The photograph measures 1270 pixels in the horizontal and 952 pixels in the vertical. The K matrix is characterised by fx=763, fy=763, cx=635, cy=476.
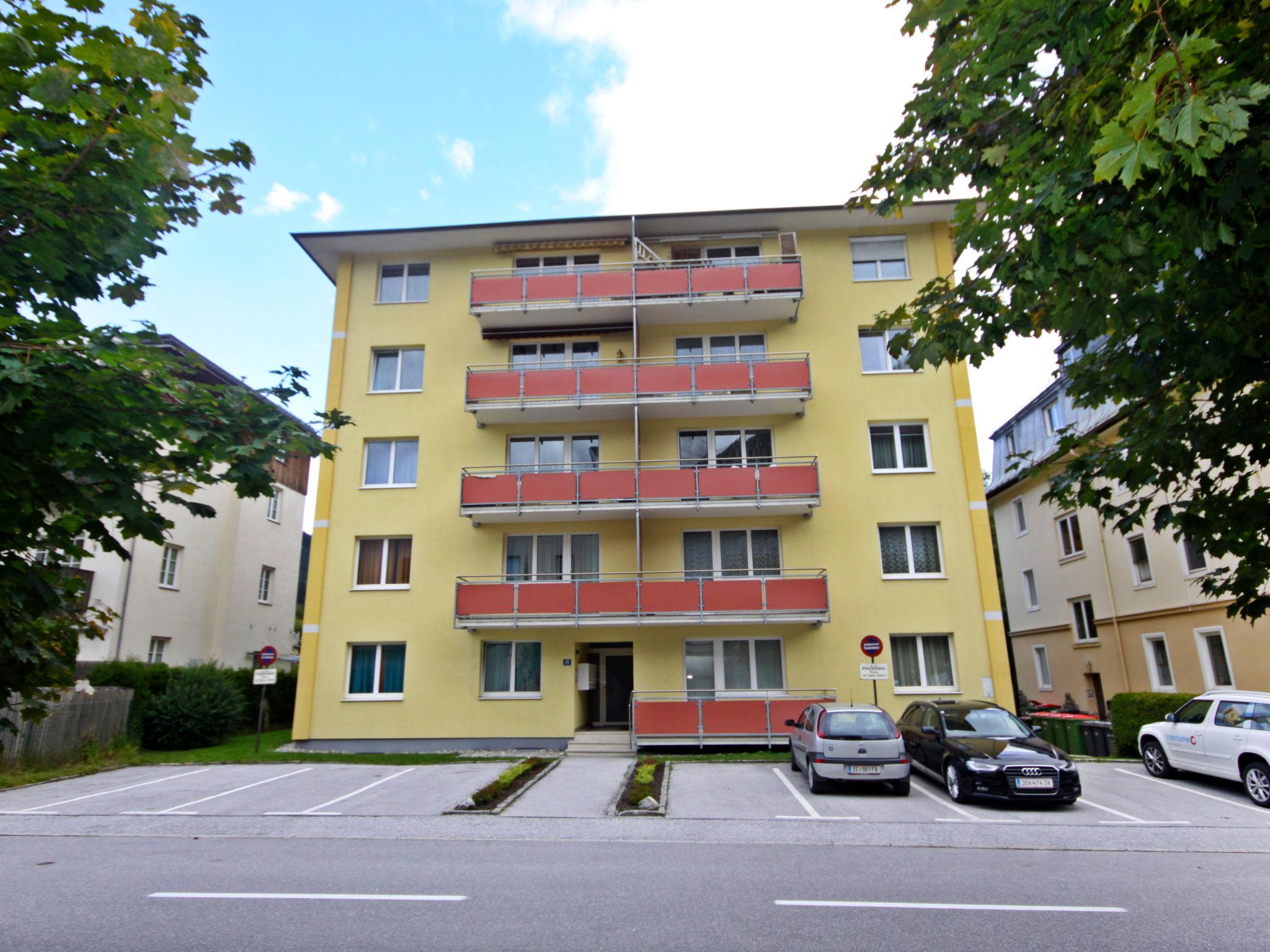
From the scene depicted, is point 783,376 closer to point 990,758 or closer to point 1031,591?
point 990,758

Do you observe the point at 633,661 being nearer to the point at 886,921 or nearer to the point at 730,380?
the point at 730,380

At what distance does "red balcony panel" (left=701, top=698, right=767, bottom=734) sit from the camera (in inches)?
687

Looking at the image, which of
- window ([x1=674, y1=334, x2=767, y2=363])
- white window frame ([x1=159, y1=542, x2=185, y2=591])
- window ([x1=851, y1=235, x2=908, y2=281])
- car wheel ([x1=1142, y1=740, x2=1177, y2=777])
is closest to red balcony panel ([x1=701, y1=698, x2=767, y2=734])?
car wheel ([x1=1142, y1=740, x2=1177, y2=777])

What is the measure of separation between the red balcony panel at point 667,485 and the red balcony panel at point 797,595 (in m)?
2.96

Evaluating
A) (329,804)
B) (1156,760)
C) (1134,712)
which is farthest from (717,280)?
(329,804)

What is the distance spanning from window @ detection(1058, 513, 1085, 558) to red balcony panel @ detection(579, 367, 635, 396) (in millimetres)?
15795

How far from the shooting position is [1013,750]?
12.0 meters

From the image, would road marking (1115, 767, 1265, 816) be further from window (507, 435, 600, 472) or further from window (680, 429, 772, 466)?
window (507, 435, 600, 472)

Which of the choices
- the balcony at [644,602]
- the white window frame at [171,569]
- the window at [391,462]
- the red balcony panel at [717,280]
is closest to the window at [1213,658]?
the balcony at [644,602]

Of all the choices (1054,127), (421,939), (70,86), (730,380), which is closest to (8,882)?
(421,939)

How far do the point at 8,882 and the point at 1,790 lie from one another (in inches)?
349

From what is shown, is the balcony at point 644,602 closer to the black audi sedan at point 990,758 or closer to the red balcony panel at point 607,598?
the red balcony panel at point 607,598

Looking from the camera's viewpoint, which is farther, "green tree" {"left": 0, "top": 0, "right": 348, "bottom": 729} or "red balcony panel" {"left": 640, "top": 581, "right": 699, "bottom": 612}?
"red balcony panel" {"left": 640, "top": 581, "right": 699, "bottom": 612}

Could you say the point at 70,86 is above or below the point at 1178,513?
above
